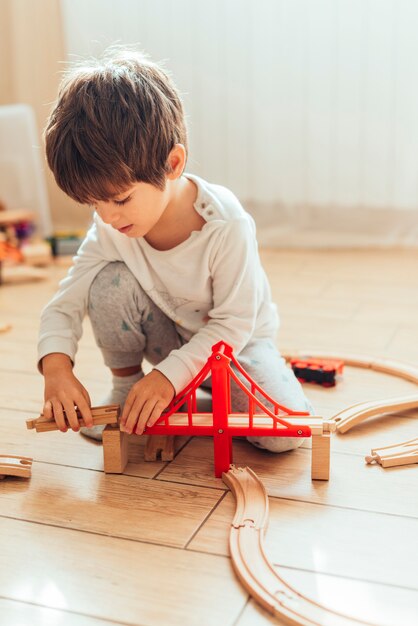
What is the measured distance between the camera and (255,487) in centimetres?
94

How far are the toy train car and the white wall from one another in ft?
2.89

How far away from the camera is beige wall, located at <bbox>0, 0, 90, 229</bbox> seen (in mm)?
2240

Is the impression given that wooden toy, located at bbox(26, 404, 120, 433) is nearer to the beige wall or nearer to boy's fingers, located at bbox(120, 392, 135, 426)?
boy's fingers, located at bbox(120, 392, 135, 426)

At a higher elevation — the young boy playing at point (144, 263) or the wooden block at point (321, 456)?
the young boy playing at point (144, 263)

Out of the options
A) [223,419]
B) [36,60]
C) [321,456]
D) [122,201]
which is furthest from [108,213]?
[36,60]

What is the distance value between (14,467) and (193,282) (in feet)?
1.07

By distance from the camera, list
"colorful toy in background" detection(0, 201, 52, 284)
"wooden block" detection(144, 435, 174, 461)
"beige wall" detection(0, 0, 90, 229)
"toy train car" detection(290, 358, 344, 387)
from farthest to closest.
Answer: "beige wall" detection(0, 0, 90, 229) < "colorful toy in background" detection(0, 201, 52, 284) < "toy train car" detection(290, 358, 344, 387) < "wooden block" detection(144, 435, 174, 461)

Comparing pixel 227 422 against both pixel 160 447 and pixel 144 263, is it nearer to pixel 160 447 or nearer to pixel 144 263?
pixel 160 447

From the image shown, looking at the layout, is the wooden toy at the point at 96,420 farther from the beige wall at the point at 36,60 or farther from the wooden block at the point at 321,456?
the beige wall at the point at 36,60

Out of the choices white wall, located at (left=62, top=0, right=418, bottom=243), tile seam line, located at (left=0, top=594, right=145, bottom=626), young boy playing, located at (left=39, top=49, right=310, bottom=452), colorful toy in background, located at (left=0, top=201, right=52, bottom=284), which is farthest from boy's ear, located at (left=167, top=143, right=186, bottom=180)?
white wall, located at (left=62, top=0, right=418, bottom=243)

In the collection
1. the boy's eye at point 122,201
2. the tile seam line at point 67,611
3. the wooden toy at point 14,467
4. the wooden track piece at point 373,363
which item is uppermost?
the boy's eye at point 122,201

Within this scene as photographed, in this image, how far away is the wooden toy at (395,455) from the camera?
101 cm

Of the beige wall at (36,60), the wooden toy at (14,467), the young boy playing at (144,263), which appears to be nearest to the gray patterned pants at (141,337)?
the young boy playing at (144,263)

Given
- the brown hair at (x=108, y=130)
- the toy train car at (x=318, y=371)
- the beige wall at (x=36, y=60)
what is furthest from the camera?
the beige wall at (x=36, y=60)
